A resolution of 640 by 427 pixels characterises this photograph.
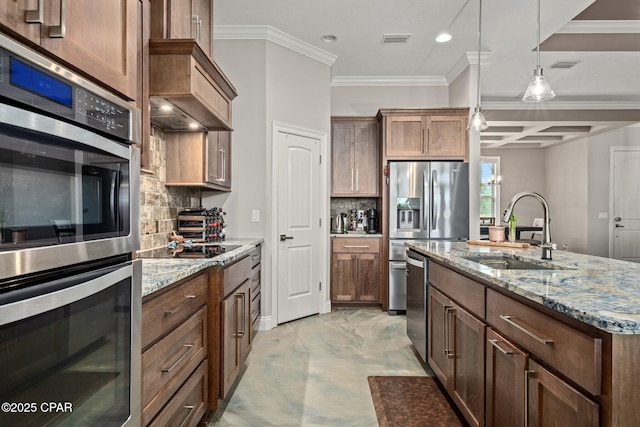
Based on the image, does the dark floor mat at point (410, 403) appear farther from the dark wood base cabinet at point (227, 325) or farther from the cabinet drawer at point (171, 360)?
the cabinet drawer at point (171, 360)

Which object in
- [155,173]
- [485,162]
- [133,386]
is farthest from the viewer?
[485,162]

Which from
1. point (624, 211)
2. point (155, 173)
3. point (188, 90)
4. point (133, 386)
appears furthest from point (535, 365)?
point (624, 211)

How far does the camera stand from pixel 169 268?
5.63 feet

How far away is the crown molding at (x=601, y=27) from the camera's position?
3820mm

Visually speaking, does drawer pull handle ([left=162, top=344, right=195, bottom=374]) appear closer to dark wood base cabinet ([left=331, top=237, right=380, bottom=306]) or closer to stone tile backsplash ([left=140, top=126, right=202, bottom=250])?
stone tile backsplash ([left=140, top=126, right=202, bottom=250])

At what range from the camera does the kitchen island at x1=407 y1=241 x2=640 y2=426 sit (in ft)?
3.09

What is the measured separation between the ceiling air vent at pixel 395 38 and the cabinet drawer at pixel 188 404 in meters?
3.51

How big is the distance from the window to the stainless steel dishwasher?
293 inches

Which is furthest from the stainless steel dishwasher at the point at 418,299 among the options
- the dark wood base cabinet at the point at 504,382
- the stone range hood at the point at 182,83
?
the stone range hood at the point at 182,83

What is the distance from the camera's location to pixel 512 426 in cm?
143

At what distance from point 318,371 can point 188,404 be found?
4.16ft

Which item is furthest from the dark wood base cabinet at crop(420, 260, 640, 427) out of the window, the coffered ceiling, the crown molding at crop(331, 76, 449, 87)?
the window

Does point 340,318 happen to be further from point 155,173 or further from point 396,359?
point 155,173

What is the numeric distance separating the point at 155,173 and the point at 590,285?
267 cm
